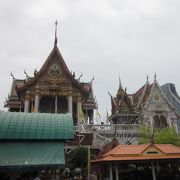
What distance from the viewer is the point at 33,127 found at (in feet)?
53.9

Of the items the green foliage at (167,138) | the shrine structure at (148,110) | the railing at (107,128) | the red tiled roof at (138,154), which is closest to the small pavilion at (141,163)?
the red tiled roof at (138,154)

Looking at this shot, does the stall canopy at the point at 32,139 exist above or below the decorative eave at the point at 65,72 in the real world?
below

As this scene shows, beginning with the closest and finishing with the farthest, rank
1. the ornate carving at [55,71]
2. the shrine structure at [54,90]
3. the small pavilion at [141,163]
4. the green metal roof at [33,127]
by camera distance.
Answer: the small pavilion at [141,163]
the green metal roof at [33,127]
the shrine structure at [54,90]
the ornate carving at [55,71]

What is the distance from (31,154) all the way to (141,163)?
5.86m

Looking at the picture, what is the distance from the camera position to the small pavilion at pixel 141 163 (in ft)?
50.4

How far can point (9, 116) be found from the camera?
17109 mm

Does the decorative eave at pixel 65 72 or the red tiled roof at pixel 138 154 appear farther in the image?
the decorative eave at pixel 65 72

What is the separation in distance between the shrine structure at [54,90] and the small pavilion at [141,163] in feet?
48.7

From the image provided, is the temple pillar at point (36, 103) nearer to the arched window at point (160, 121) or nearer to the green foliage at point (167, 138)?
the green foliage at point (167, 138)

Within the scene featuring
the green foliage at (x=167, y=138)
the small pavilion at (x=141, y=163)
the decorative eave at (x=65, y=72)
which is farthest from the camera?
the decorative eave at (x=65, y=72)

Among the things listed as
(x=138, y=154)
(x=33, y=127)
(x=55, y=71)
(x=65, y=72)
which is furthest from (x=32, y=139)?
(x=55, y=71)

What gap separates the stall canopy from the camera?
14.9 metres

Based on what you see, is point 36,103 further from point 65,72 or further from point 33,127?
point 33,127

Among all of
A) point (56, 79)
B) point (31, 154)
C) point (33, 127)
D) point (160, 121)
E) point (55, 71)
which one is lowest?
point (31, 154)
